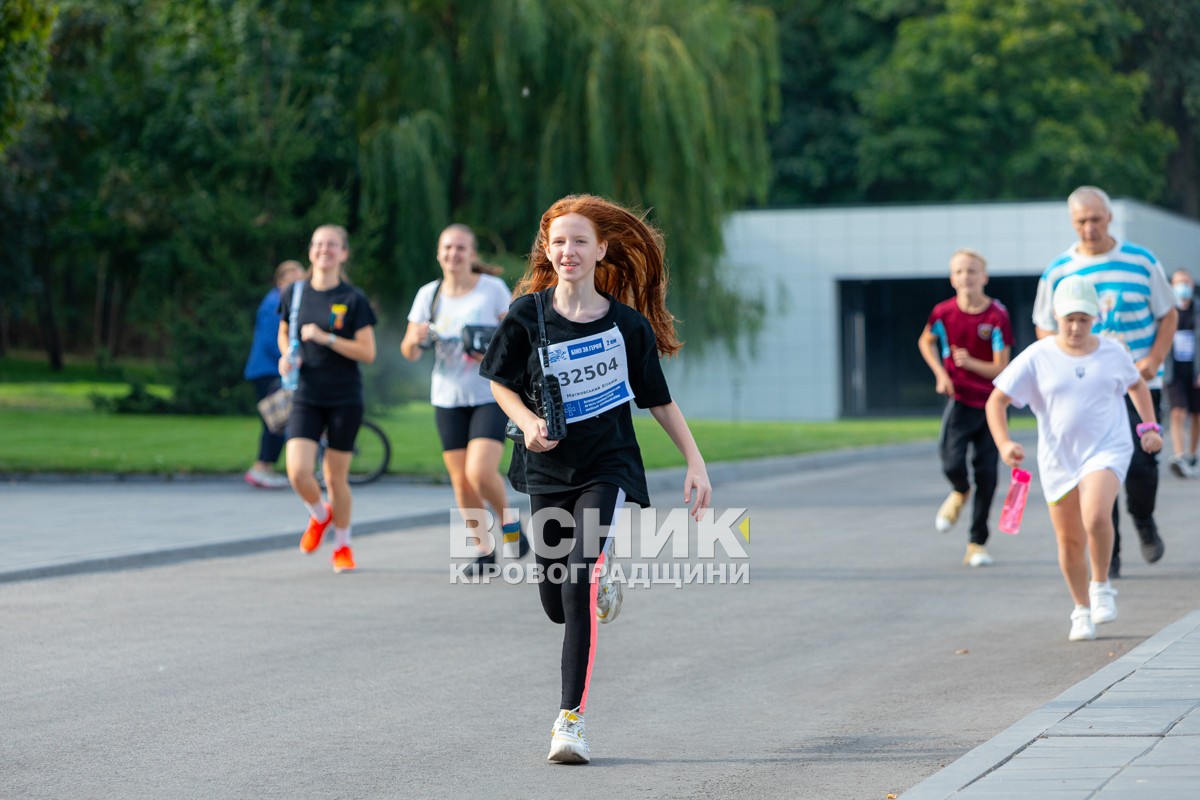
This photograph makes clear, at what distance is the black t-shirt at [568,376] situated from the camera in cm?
578

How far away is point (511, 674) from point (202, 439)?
1478 cm

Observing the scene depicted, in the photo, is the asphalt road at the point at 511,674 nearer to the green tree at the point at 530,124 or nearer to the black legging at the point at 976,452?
the black legging at the point at 976,452

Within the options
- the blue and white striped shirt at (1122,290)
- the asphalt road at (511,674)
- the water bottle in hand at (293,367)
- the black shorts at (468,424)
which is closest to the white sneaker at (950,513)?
the asphalt road at (511,674)

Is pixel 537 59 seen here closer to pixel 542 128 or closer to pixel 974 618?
pixel 542 128

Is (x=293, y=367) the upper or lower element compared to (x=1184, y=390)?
upper

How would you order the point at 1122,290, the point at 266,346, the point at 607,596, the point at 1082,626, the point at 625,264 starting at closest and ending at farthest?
the point at 607,596 < the point at 625,264 < the point at 1082,626 < the point at 1122,290 < the point at 266,346

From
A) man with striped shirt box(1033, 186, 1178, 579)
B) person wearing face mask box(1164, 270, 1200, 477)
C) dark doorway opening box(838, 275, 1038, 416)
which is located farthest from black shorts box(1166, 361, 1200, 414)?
dark doorway opening box(838, 275, 1038, 416)

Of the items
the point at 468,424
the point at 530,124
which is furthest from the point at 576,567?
the point at 530,124

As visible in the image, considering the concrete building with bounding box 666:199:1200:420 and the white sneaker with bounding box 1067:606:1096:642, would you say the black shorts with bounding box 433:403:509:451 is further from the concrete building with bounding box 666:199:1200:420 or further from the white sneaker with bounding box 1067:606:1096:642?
the concrete building with bounding box 666:199:1200:420

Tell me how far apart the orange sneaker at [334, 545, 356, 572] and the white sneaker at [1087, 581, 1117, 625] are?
182 inches

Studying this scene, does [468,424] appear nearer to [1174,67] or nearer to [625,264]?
[625,264]

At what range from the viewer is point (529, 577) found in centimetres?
1024

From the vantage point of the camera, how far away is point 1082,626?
308 inches

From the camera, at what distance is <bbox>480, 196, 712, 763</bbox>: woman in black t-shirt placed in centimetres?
570
